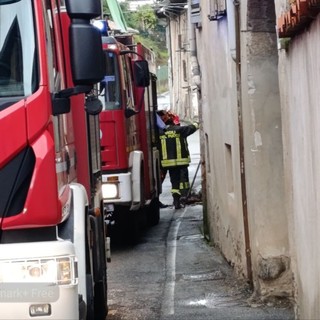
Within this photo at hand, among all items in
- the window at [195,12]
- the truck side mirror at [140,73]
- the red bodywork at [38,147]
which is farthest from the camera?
the window at [195,12]

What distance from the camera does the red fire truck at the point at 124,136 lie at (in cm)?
1203

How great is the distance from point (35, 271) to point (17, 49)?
4.19ft

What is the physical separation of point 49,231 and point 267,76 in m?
4.21

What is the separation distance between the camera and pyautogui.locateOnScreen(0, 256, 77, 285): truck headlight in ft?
15.1

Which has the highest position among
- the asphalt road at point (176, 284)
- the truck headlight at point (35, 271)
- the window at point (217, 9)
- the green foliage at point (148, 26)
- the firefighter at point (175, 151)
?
the green foliage at point (148, 26)

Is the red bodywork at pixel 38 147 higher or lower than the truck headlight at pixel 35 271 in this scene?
higher

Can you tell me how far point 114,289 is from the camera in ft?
32.7

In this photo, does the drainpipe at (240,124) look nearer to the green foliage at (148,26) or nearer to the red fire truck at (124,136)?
the red fire truck at (124,136)

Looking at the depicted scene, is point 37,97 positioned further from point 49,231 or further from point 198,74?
point 198,74

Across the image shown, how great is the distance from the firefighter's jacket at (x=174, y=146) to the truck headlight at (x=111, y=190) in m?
5.89

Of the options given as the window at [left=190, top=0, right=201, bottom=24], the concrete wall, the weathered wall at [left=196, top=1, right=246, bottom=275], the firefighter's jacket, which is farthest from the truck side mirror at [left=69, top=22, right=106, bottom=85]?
the firefighter's jacket

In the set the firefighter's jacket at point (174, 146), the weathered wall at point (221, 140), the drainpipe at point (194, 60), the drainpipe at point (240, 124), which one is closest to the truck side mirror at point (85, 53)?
the drainpipe at point (240, 124)

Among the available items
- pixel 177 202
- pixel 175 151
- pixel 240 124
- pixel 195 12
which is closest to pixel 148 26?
pixel 177 202

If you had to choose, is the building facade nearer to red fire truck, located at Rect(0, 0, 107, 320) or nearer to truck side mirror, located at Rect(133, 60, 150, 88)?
truck side mirror, located at Rect(133, 60, 150, 88)
